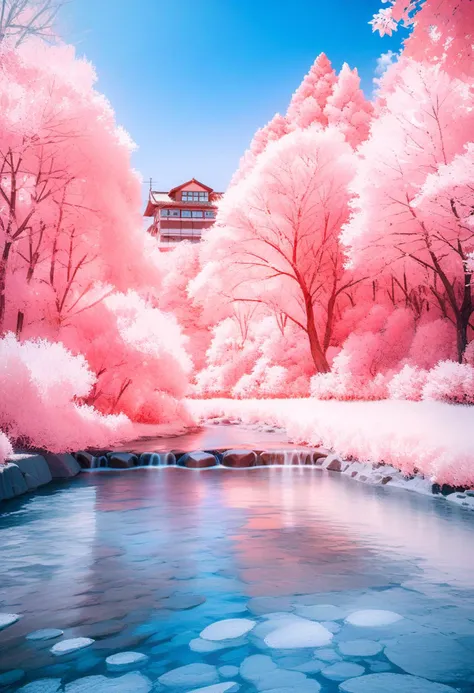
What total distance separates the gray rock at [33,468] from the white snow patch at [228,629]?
772cm

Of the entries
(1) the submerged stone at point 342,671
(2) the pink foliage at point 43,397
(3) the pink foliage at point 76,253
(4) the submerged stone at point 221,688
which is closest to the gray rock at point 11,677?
(4) the submerged stone at point 221,688

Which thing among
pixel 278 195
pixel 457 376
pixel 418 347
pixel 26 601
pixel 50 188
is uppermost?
pixel 278 195

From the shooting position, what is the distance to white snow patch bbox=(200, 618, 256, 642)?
4449 mm

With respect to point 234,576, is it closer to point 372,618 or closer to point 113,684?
point 372,618

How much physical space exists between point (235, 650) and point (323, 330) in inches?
1025

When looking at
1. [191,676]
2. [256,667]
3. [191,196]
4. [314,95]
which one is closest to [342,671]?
[256,667]

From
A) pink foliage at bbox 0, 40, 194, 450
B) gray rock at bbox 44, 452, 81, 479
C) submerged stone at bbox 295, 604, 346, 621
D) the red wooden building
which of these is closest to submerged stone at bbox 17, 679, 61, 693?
submerged stone at bbox 295, 604, 346, 621

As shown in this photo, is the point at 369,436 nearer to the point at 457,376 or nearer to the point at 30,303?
the point at 457,376

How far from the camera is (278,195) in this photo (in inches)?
1013

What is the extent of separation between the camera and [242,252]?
2556 centimetres

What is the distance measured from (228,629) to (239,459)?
10773mm

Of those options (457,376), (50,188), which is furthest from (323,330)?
(50,188)

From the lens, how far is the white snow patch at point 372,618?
466cm

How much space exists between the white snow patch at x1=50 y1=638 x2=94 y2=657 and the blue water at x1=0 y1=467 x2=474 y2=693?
2.4 inches
